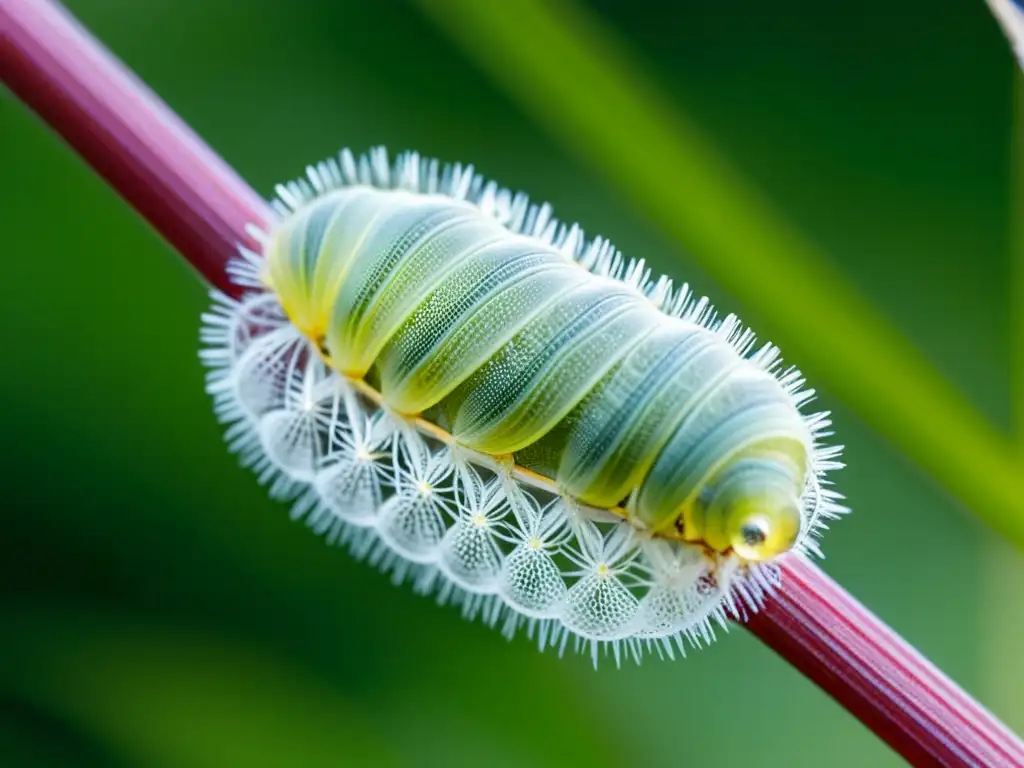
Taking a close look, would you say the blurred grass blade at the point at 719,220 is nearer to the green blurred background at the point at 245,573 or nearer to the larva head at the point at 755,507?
the green blurred background at the point at 245,573

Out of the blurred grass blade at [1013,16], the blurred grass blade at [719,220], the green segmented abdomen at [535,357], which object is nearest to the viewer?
the blurred grass blade at [1013,16]

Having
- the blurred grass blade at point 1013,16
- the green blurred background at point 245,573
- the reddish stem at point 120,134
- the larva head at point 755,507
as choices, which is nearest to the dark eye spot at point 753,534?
the larva head at point 755,507

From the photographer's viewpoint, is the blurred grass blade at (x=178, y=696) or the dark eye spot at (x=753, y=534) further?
the blurred grass blade at (x=178, y=696)


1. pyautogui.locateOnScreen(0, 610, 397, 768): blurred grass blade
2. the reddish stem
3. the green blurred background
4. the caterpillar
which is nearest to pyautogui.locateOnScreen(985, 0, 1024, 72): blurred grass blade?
the caterpillar

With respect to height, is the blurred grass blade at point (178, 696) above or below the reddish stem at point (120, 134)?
below

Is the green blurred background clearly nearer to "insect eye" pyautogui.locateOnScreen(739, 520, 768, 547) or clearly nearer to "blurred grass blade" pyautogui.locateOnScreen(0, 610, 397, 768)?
"blurred grass blade" pyautogui.locateOnScreen(0, 610, 397, 768)
